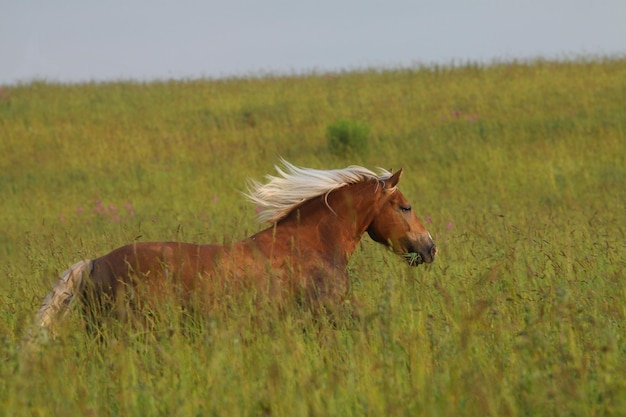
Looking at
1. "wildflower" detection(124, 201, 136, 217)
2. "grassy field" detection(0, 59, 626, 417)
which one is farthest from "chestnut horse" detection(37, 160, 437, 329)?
"wildflower" detection(124, 201, 136, 217)

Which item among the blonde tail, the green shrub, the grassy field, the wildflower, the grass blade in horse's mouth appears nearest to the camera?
the grassy field

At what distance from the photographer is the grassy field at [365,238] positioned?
391cm

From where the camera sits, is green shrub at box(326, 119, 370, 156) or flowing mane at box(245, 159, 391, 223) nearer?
flowing mane at box(245, 159, 391, 223)

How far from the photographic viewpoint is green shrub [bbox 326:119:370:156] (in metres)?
18.2

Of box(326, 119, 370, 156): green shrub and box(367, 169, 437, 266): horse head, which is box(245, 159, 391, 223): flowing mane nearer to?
box(367, 169, 437, 266): horse head

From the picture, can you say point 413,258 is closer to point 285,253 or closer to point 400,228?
point 400,228

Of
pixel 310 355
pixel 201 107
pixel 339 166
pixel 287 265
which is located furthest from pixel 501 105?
pixel 310 355

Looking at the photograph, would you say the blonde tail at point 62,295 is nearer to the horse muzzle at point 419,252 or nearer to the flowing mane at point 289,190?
the flowing mane at point 289,190

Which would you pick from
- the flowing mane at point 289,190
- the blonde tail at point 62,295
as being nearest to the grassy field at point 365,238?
the blonde tail at point 62,295

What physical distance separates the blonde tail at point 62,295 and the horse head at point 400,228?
6.34 ft

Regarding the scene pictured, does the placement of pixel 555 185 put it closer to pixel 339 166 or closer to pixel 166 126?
pixel 339 166

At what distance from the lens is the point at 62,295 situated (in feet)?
17.7

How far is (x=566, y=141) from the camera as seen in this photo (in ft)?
60.2

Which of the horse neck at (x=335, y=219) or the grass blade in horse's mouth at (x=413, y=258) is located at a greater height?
the horse neck at (x=335, y=219)
